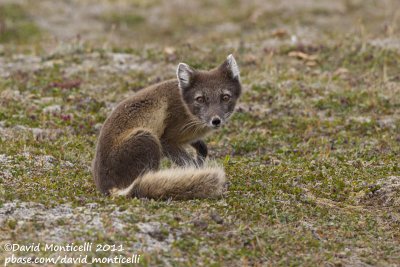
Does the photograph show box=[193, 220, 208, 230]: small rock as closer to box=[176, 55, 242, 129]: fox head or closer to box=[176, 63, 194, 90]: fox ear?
box=[176, 55, 242, 129]: fox head

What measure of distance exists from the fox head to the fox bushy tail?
3.67 feet

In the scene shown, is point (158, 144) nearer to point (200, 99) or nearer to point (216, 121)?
point (216, 121)

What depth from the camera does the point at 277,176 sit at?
26.2 ft

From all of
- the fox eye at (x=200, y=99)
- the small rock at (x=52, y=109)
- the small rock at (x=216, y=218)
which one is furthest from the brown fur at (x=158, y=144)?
the small rock at (x=52, y=109)

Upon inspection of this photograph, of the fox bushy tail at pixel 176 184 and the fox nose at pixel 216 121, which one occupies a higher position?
the fox nose at pixel 216 121

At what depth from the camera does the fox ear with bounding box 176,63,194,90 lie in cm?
805

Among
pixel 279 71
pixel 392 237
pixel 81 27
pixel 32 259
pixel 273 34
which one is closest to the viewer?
pixel 32 259

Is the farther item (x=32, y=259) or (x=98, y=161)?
(x=98, y=161)

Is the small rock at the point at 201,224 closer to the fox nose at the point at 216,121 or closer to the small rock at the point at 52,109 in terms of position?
the fox nose at the point at 216,121


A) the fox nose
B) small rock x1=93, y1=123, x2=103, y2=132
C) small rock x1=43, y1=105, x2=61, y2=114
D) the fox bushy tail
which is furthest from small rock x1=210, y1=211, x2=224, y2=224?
small rock x1=43, y1=105, x2=61, y2=114

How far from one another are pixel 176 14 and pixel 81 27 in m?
3.10

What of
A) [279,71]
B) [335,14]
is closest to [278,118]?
[279,71]

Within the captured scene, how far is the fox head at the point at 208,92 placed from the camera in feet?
26.1

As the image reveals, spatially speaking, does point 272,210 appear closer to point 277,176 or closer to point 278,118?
point 277,176
